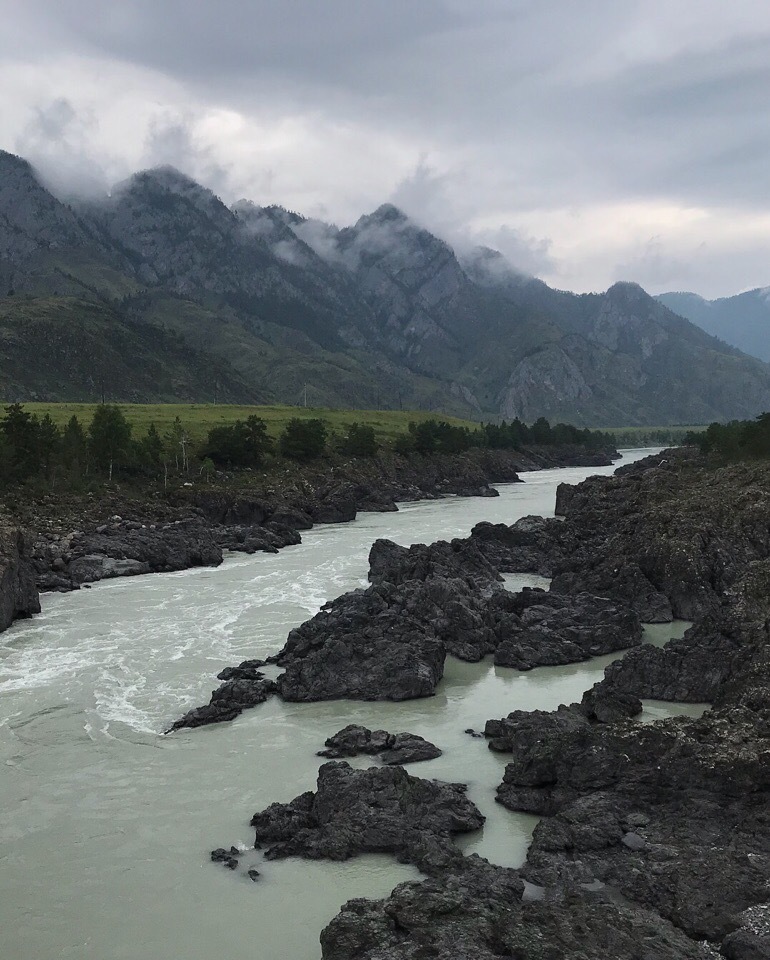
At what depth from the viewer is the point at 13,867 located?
66.5ft

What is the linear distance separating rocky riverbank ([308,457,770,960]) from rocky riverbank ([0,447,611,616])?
3813cm

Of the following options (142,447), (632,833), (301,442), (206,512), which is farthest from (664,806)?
(301,442)

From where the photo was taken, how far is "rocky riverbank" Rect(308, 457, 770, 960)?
1480cm

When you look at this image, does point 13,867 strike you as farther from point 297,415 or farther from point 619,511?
point 297,415

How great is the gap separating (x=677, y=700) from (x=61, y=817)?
72.4 feet

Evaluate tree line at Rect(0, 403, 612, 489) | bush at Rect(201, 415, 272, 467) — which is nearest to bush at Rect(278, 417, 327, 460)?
tree line at Rect(0, 403, 612, 489)

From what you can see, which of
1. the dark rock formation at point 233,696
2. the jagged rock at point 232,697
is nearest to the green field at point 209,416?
the dark rock formation at point 233,696

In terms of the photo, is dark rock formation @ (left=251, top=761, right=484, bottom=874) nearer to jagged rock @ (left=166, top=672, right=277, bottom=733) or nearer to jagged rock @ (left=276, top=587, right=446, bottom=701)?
jagged rock @ (left=166, top=672, right=277, bottom=733)

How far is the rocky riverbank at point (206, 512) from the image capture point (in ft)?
203

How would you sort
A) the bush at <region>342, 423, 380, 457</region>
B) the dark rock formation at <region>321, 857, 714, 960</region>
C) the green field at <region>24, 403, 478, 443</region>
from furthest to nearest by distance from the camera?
the green field at <region>24, 403, 478, 443</region> → the bush at <region>342, 423, 380, 457</region> → the dark rock formation at <region>321, 857, 714, 960</region>

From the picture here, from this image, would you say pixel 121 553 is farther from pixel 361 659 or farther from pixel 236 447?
pixel 236 447

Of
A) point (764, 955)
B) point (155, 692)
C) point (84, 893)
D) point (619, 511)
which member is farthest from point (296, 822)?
point (619, 511)

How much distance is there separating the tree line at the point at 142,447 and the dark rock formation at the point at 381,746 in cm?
5871

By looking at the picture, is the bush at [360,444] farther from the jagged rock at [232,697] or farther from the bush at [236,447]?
the jagged rock at [232,697]
